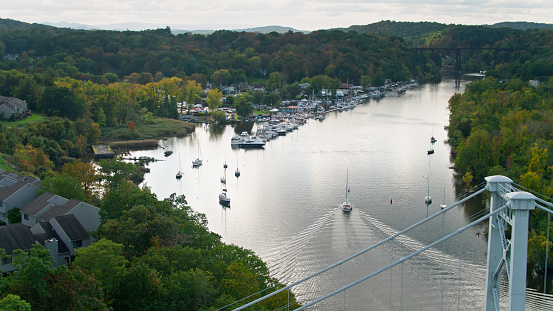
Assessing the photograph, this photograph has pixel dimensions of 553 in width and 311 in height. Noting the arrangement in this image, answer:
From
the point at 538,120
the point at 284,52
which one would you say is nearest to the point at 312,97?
the point at 284,52

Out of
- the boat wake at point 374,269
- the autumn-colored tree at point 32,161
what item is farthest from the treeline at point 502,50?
Result: the autumn-colored tree at point 32,161

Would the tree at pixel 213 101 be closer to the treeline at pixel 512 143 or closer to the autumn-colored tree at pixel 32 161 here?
the treeline at pixel 512 143

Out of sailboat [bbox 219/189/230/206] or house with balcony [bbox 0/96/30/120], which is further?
house with balcony [bbox 0/96/30/120]

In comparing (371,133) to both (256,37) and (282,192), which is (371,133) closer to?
(282,192)

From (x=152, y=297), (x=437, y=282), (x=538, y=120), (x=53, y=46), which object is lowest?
(x=437, y=282)

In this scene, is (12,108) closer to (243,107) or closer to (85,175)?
(85,175)

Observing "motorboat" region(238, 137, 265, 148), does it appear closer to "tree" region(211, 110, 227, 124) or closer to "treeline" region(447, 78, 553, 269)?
"tree" region(211, 110, 227, 124)

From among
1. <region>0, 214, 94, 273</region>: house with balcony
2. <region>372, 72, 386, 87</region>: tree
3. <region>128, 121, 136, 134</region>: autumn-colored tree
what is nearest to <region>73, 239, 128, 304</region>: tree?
<region>0, 214, 94, 273</region>: house with balcony
